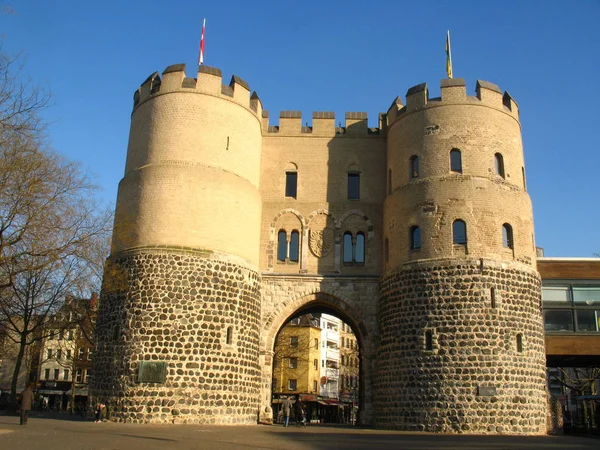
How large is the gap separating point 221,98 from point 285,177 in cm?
453

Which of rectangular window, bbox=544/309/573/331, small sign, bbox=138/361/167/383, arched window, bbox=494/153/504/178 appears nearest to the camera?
small sign, bbox=138/361/167/383

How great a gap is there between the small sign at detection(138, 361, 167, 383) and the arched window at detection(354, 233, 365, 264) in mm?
9191

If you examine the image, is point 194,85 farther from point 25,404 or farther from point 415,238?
point 25,404

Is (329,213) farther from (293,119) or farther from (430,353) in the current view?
(430,353)

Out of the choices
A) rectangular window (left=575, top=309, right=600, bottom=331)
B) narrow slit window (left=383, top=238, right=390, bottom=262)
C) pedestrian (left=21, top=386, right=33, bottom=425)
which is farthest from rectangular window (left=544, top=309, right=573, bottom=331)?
pedestrian (left=21, top=386, right=33, bottom=425)

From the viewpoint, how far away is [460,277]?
72.6 ft

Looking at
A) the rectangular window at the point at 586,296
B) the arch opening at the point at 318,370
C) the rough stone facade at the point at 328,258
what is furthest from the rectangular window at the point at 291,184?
the arch opening at the point at 318,370

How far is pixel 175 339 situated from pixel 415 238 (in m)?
9.67

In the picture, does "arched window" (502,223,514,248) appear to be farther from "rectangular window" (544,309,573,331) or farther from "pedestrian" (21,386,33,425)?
"pedestrian" (21,386,33,425)

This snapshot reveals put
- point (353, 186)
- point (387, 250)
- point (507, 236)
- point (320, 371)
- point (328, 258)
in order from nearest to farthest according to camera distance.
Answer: point (507, 236), point (387, 250), point (328, 258), point (353, 186), point (320, 371)

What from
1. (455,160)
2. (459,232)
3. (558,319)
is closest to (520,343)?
(459,232)

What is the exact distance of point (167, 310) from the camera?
2206 centimetres

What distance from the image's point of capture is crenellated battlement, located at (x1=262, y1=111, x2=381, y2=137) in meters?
27.7

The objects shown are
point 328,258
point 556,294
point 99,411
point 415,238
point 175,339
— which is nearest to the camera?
point 99,411
